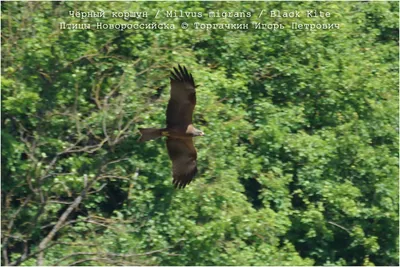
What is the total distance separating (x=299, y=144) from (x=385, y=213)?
56.2 inches

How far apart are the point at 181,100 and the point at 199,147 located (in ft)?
5.54

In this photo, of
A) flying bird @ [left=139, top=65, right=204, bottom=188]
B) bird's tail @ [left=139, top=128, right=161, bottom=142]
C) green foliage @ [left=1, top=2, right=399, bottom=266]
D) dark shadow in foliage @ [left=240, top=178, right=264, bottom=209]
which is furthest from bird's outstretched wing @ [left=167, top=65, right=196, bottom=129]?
dark shadow in foliage @ [left=240, top=178, right=264, bottom=209]

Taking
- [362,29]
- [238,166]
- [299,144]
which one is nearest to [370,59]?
[362,29]

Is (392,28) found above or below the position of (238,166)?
above

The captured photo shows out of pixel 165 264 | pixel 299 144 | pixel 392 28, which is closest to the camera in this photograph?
pixel 165 264

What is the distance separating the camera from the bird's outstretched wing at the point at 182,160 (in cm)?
1029

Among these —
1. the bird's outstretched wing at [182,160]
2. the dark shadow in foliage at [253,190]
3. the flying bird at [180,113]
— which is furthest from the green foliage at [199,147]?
the flying bird at [180,113]

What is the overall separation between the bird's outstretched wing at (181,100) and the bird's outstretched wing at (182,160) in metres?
0.33

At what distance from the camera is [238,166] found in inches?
470

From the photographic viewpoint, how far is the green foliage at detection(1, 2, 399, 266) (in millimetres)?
11273

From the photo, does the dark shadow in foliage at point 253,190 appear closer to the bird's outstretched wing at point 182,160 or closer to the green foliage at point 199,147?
the green foliage at point 199,147

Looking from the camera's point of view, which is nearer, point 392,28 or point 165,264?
point 165,264

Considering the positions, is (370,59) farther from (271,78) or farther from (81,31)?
(81,31)

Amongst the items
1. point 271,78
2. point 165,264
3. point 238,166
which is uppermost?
point 271,78
